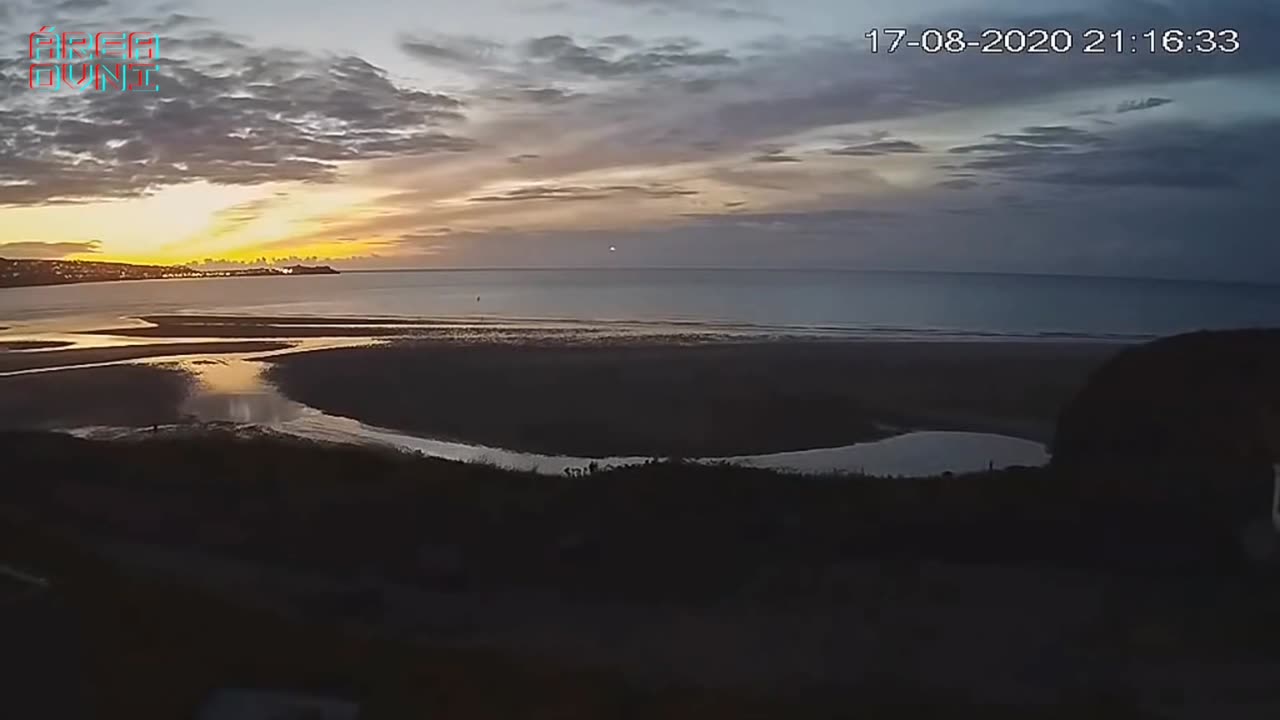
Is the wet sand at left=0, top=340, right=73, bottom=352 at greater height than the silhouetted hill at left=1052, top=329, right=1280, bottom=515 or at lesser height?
lesser

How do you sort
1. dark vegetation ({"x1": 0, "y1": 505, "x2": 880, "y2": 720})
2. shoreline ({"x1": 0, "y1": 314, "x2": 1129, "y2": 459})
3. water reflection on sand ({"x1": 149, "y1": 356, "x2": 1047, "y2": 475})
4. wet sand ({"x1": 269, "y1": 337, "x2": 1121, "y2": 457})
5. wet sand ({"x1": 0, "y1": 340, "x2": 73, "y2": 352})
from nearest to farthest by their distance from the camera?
dark vegetation ({"x1": 0, "y1": 505, "x2": 880, "y2": 720}), water reflection on sand ({"x1": 149, "y1": 356, "x2": 1047, "y2": 475}), wet sand ({"x1": 269, "y1": 337, "x2": 1121, "y2": 457}), shoreline ({"x1": 0, "y1": 314, "x2": 1129, "y2": 459}), wet sand ({"x1": 0, "y1": 340, "x2": 73, "y2": 352})

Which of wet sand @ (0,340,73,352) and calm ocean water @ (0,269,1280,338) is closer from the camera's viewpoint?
wet sand @ (0,340,73,352)

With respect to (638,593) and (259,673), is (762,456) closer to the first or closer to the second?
(638,593)

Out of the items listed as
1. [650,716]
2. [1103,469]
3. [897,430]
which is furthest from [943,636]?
[897,430]

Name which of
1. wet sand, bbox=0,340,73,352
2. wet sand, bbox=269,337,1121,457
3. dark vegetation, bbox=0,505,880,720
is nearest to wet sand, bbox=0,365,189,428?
wet sand, bbox=269,337,1121,457

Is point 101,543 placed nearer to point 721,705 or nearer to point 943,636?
point 721,705

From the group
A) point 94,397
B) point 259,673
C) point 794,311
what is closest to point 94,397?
point 94,397

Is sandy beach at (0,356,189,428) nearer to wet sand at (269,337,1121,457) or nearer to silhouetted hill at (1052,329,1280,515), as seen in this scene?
wet sand at (269,337,1121,457)
